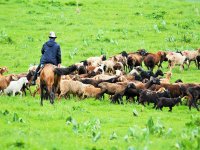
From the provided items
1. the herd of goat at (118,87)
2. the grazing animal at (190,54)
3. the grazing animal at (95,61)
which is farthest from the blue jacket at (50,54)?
the grazing animal at (190,54)

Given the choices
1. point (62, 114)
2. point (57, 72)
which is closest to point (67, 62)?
point (57, 72)

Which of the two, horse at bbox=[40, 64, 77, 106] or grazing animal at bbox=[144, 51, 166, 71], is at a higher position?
horse at bbox=[40, 64, 77, 106]

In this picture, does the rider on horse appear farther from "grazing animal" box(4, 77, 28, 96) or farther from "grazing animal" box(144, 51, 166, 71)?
"grazing animal" box(144, 51, 166, 71)

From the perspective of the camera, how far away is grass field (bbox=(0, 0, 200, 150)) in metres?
15.1

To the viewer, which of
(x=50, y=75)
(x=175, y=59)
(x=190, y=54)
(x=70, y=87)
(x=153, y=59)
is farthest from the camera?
(x=190, y=54)

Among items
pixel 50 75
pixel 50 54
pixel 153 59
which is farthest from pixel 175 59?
pixel 50 75

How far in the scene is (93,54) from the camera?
3394 cm

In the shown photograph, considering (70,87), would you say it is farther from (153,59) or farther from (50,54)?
(153,59)

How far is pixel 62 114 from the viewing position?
60.8ft

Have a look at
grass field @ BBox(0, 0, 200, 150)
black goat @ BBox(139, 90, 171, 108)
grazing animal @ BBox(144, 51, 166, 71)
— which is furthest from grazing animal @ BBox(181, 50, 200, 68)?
black goat @ BBox(139, 90, 171, 108)

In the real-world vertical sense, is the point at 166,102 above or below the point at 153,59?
above

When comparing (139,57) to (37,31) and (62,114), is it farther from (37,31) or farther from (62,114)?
(62,114)

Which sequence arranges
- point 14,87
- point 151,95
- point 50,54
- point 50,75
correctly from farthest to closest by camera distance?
point 14,87 < point 151,95 < point 50,54 < point 50,75

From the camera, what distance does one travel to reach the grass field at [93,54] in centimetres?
1508
